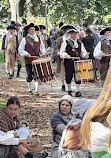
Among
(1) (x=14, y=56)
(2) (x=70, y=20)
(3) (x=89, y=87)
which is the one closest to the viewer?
(3) (x=89, y=87)

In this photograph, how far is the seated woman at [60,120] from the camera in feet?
22.2

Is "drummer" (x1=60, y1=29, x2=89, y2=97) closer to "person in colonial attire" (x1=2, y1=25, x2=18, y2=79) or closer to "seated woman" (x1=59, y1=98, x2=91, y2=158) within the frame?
"person in colonial attire" (x1=2, y1=25, x2=18, y2=79)

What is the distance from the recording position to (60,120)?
6.95 meters

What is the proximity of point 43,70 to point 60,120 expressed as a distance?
17.8 ft

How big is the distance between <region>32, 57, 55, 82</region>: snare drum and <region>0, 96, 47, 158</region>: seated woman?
217 inches

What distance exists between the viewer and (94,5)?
34.2 metres

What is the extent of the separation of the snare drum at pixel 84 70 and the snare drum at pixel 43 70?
0.60m

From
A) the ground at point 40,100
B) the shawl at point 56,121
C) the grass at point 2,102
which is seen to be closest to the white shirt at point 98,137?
the shawl at point 56,121

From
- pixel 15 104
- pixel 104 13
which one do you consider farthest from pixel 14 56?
pixel 104 13

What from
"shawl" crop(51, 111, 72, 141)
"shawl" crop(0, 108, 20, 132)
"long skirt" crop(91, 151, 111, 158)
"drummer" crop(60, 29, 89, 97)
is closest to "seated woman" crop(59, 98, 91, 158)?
"shawl" crop(0, 108, 20, 132)

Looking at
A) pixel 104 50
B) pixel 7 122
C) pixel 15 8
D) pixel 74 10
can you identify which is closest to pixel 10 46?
pixel 104 50

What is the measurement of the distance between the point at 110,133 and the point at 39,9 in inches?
1952

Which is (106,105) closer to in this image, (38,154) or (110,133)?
(110,133)

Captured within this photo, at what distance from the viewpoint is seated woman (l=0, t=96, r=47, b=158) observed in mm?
5988
